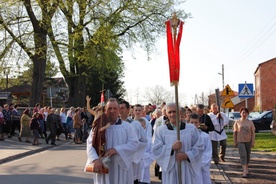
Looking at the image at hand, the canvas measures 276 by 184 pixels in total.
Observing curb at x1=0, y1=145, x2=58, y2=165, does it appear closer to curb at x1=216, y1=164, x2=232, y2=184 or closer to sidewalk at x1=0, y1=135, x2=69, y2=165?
sidewalk at x1=0, y1=135, x2=69, y2=165

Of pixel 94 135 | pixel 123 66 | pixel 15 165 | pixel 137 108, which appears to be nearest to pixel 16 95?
pixel 123 66

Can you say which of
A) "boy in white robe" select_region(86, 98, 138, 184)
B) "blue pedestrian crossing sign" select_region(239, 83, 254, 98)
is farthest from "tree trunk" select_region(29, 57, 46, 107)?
"boy in white robe" select_region(86, 98, 138, 184)

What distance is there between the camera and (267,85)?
71625 mm

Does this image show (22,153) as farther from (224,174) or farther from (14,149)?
(224,174)

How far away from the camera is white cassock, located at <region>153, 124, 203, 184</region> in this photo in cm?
681

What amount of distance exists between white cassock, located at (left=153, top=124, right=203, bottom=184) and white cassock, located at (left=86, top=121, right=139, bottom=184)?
612 millimetres

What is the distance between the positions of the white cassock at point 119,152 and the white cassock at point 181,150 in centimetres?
61

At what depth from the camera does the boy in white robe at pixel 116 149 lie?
617 centimetres

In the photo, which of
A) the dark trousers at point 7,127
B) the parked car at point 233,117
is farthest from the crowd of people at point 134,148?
the parked car at point 233,117

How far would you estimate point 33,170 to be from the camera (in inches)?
538

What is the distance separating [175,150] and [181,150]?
0.15 m

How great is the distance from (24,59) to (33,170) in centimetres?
2098

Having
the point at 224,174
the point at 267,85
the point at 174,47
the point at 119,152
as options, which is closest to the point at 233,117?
the point at 267,85

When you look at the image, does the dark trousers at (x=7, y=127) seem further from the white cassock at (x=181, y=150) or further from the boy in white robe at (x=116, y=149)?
the boy in white robe at (x=116, y=149)
